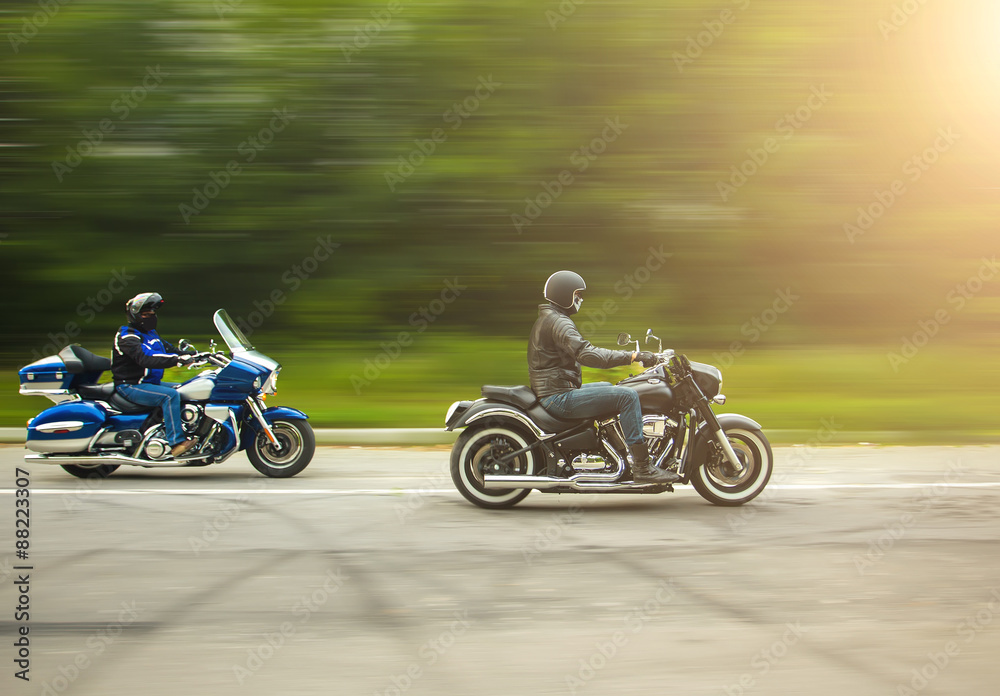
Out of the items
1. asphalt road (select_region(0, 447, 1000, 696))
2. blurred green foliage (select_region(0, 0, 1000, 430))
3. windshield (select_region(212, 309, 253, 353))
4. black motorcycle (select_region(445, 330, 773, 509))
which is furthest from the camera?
blurred green foliage (select_region(0, 0, 1000, 430))

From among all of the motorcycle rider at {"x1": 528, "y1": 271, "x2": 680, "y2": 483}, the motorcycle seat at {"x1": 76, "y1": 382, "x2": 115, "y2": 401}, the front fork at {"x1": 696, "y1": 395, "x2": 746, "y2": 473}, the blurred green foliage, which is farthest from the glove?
the blurred green foliage

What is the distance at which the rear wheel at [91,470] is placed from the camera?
358 inches

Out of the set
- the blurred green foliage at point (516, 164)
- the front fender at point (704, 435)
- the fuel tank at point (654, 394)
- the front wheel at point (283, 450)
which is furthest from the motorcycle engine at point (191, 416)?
the blurred green foliage at point (516, 164)

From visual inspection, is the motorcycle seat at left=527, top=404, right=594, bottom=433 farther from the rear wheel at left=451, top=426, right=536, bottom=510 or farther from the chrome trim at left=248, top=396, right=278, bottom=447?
the chrome trim at left=248, top=396, right=278, bottom=447

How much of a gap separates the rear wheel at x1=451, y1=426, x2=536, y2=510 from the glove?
968 millimetres

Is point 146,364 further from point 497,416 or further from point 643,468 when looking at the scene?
point 643,468

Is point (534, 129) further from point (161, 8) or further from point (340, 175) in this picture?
point (161, 8)

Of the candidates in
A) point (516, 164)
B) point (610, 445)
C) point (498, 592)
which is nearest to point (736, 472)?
point (610, 445)

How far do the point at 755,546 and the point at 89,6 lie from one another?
529 inches

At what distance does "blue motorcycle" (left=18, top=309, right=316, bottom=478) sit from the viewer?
8.76 m

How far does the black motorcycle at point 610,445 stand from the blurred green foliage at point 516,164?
754 centimetres

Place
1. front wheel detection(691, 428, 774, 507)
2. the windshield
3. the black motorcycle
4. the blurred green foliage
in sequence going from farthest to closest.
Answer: the blurred green foliage
the windshield
front wheel detection(691, 428, 774, 507)
the black motorcycle

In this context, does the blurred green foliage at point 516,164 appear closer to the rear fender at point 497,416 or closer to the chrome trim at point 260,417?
the chrome trim at point 260,417

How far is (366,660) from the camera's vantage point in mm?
4371
